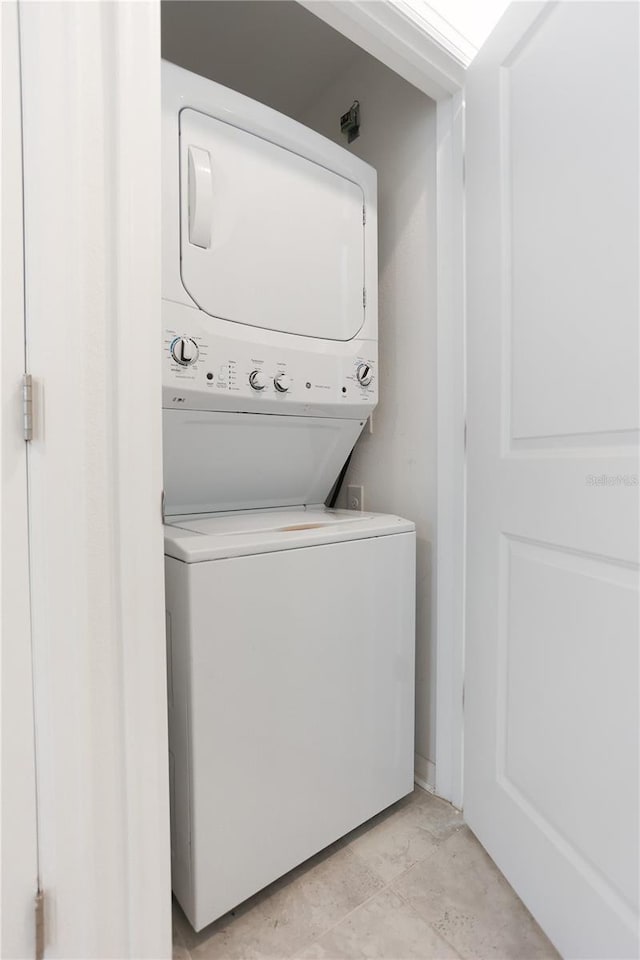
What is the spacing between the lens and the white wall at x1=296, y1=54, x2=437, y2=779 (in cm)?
153

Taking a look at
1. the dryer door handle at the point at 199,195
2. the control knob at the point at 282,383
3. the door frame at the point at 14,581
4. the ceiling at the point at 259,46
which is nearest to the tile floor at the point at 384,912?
the door frame at the point at 14,581

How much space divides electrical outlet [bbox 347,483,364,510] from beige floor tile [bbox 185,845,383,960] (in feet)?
3.26

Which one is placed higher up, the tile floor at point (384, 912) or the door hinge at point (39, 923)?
the door hinge at point (39, 923)

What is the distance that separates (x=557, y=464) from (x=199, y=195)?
3.18 feet

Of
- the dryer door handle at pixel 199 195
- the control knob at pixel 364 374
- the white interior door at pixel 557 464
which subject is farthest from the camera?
the control knob at pixel 364 374

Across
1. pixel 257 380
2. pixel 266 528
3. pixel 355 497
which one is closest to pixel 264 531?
pixel 266 528

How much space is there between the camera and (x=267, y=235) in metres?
1.29

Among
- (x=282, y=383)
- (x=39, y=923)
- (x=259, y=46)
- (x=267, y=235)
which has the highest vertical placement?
(x=259, y=46)

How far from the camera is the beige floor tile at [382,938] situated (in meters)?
1.03

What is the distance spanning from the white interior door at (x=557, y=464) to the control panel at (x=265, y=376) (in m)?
0.33

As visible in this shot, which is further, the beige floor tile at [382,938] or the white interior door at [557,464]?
the beige floor tile at [382,938]

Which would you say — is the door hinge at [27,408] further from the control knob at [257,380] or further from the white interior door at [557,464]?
the white interior door at [557,464]

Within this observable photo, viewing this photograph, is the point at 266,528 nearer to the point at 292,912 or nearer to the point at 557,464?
the point at 557,464

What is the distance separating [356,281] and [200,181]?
1.70 ft
